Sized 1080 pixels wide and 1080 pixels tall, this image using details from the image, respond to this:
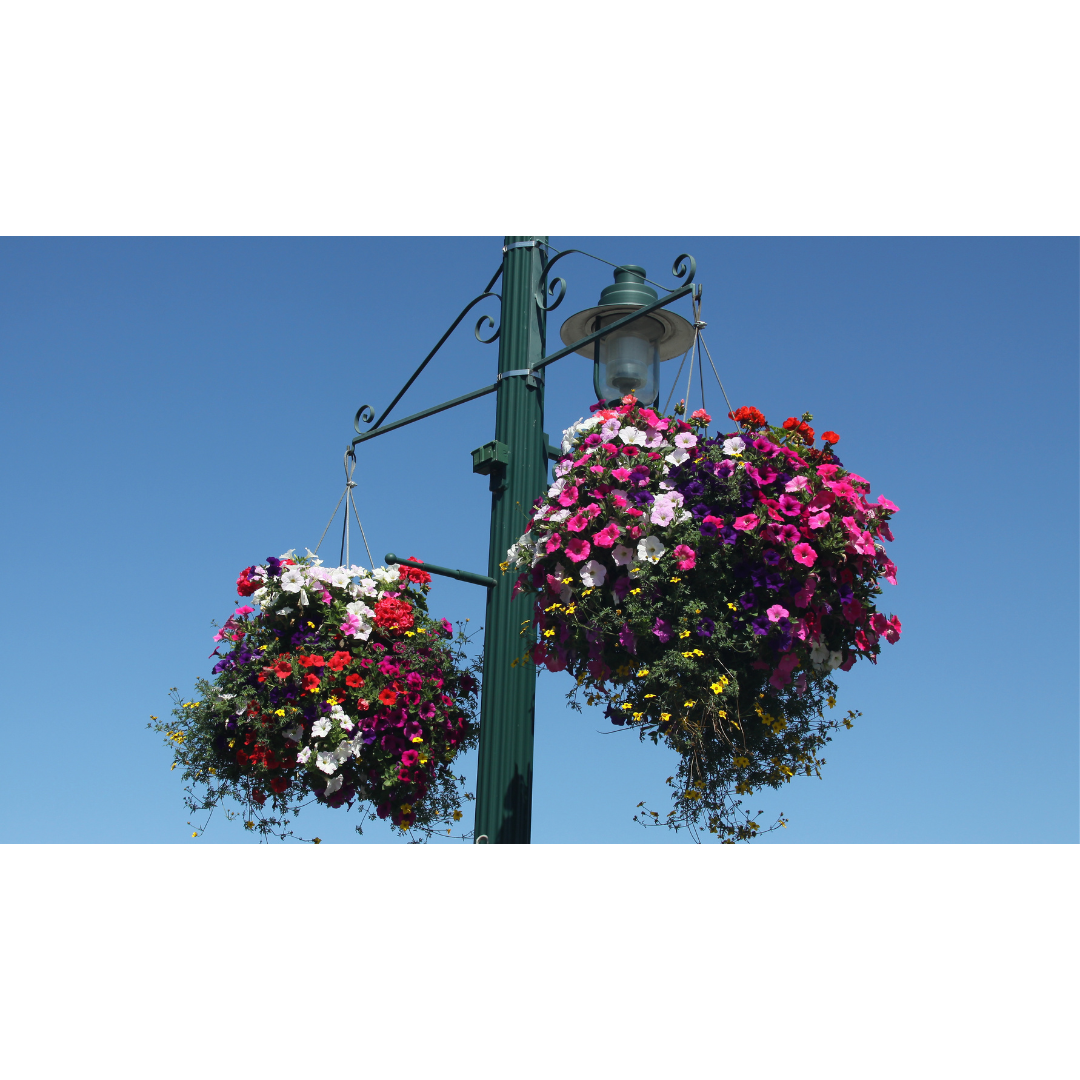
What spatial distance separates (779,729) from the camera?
4.17m

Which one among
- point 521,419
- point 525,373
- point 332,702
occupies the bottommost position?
point 332,702

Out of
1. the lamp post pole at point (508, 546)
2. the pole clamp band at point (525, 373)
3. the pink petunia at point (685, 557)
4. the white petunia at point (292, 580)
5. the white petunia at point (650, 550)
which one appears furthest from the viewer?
the pole clamp band at point (525, 373)

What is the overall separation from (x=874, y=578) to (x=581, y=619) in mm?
1009

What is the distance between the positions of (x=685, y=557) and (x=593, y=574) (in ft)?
1.11

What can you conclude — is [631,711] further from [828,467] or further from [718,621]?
[828,467]

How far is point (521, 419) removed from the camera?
535 centimetres

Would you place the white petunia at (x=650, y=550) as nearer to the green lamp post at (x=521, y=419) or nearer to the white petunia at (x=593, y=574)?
the white petunia at (x=593, y=574)

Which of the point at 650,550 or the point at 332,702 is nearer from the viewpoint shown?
the point at 650,550

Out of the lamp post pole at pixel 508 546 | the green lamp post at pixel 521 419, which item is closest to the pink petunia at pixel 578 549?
the lamp post pole at pixel 508 546

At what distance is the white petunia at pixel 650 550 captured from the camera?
4074 millimetres

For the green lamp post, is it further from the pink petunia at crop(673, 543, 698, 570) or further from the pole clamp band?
the pink petunia at crop(673, 543, 698, 570)

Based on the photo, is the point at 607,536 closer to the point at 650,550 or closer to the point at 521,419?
the point at 650,550

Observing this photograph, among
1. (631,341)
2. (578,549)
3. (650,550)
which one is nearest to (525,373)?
Answer: (631,341)

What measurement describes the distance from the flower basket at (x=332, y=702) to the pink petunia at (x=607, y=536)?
131 centimetres
